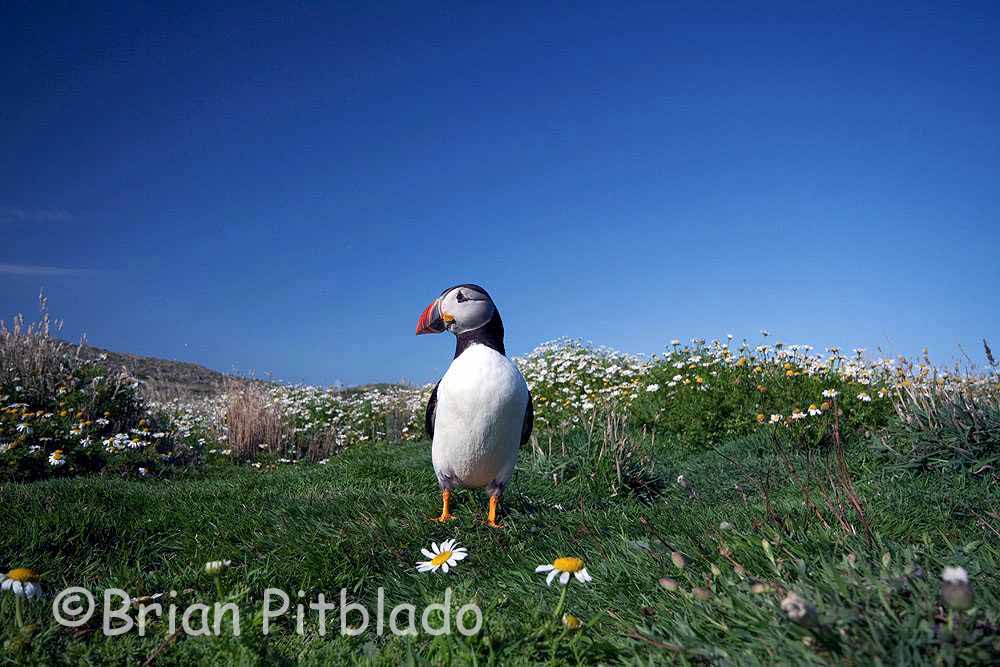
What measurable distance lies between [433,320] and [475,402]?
68cm

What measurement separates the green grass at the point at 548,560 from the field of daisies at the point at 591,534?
0.04 ft

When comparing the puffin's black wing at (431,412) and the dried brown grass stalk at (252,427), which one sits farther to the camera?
the dried brown grass stalk at (252,427)

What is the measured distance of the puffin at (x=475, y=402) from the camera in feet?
12.6

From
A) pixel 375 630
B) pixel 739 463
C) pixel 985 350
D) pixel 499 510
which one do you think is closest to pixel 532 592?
pixel 375 630

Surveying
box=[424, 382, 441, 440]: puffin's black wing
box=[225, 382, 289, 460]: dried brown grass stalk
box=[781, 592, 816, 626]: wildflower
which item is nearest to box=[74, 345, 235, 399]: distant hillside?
box=[225, 382, 289, 460]: dried brown grass stalk

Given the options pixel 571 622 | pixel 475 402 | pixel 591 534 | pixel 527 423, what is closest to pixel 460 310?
pixel 475 402

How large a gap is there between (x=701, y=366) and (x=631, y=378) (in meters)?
1.91

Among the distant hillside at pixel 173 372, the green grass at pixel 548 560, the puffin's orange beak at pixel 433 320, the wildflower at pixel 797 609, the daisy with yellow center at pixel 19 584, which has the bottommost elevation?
the green grass at pixel 548 560

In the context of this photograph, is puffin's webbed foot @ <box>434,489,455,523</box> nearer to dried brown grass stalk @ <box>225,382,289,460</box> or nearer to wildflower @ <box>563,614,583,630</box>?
wildflower @ <box>563,614,583,630</box>

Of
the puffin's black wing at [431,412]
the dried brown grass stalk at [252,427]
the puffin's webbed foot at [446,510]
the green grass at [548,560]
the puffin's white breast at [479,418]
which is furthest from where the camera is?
the dried brown grass stalk at [252,427]

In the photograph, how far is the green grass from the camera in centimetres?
181

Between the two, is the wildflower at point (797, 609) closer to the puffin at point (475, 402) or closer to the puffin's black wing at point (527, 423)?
the puffin at point (475, 402)

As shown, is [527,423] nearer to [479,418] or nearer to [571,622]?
[479,418]

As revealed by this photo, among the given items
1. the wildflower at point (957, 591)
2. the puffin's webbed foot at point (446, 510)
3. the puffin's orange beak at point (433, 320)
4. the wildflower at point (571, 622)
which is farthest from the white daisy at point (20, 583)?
the wildflower at point (957, 591)
